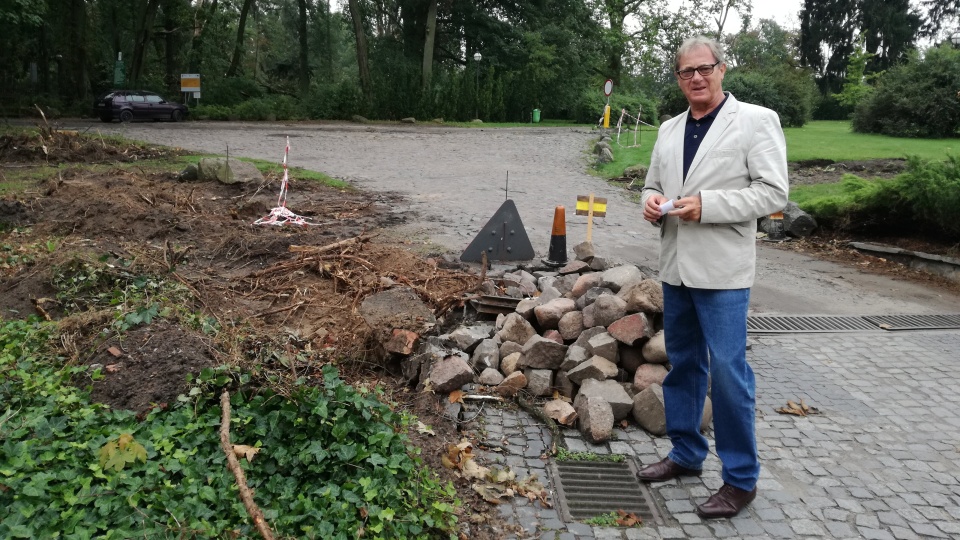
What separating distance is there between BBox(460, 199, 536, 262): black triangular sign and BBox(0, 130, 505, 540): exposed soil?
2.17 feet

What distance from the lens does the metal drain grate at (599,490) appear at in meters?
A: 3.88

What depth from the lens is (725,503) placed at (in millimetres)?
3805

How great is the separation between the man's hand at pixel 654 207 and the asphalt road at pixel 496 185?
14.8 ft

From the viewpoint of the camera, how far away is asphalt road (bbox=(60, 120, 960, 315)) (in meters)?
8.64

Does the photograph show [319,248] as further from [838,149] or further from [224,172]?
[838,149]

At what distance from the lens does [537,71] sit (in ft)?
136

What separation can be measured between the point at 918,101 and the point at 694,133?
99.7 feet

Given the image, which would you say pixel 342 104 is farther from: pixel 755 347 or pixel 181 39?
pixel 755 347

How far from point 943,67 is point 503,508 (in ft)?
111

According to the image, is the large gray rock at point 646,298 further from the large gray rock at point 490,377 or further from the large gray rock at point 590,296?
the large gray rock at point 490,377

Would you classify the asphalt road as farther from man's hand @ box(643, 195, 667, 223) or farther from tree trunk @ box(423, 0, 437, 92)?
tree trunk @ box(423, 0, 437, 92)

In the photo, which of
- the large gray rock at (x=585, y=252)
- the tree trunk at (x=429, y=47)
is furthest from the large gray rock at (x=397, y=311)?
the tree trunk at (x=429, y=47)

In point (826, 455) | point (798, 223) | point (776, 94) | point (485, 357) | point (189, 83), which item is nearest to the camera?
point (826, 455)

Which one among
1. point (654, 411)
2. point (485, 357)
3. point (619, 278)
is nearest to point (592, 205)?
point (619, 278)
